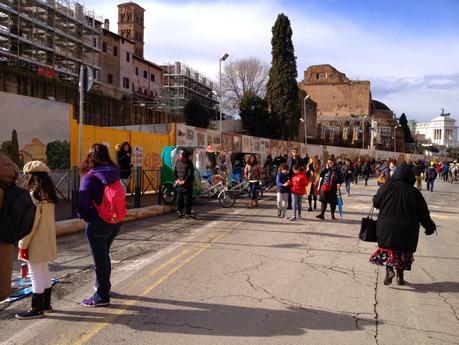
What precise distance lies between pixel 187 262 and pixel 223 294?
1.81 m

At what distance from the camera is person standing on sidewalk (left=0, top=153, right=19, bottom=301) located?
3.77 m

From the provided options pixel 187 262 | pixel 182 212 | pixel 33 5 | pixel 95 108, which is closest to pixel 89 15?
pixel 33 5

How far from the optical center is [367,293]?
247 inches

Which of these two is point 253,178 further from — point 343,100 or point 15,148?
point 343,100

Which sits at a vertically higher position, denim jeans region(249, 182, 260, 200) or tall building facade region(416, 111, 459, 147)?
tall building facade region(416, 111, 459, 147)

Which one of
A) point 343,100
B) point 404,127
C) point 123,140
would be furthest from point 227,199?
point 404,127

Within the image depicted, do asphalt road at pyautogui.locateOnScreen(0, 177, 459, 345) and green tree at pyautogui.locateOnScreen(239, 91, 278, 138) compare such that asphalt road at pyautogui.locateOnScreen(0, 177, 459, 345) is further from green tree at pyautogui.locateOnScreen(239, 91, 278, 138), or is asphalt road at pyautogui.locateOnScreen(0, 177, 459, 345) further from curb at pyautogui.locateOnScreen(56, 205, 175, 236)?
green tree at pyautogui.locateOnScreen(239, 91, 278, 138)

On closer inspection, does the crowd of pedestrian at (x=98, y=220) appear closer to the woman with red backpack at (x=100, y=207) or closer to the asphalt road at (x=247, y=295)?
the woman with red backpack at (x=100, y=207)

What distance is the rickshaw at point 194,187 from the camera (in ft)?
50.1

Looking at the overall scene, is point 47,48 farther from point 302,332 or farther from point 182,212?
point 302,332

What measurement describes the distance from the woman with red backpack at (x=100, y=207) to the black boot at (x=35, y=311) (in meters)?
0.49

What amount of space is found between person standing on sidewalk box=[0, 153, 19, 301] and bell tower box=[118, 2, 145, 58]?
103m

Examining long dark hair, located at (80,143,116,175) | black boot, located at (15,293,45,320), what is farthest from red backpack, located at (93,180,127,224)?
black boot, located at (15,293,45,320)

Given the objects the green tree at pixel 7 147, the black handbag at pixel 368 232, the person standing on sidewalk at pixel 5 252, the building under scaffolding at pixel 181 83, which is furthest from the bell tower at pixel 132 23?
the person standing on sidewalk at pixel 5 252
